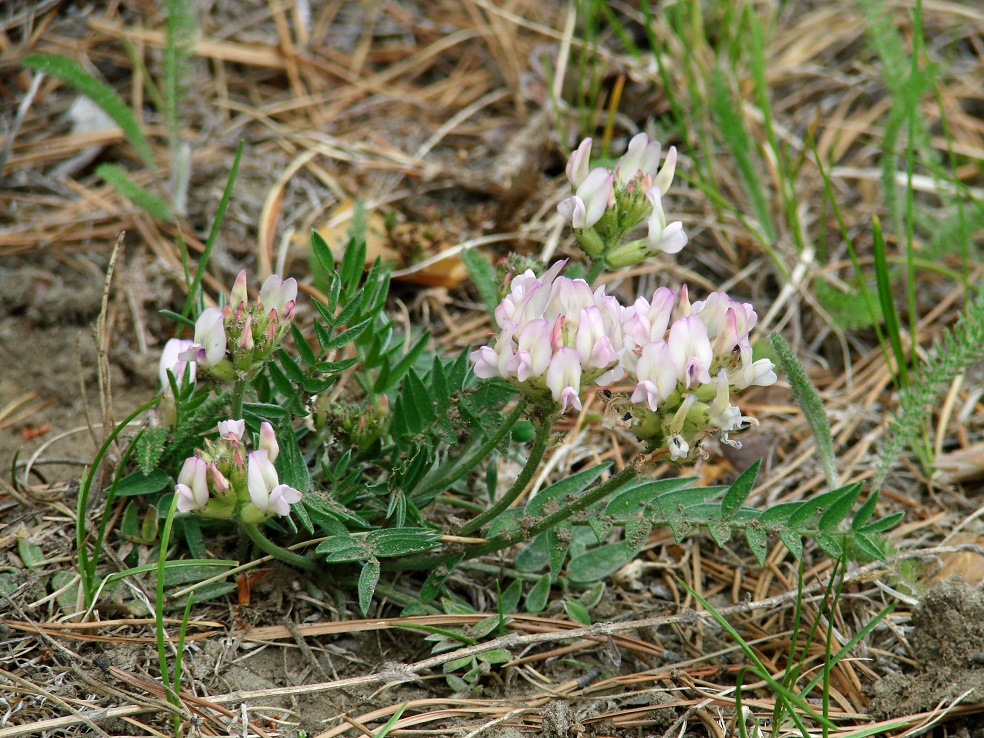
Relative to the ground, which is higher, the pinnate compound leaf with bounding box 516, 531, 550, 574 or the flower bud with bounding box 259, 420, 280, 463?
the flower bud with bounding box 259, 420, 280, 463

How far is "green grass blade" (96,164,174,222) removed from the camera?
280 cm

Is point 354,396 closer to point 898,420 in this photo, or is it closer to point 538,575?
point 538,575

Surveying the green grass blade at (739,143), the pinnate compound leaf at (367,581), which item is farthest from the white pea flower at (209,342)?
the green grass blade at (739,143)

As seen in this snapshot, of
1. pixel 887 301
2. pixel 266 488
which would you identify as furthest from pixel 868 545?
pixel 266 488

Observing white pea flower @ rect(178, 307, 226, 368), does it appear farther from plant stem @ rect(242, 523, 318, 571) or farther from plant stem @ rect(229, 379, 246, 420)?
plant stem @ rect(242, 523, 318, 571)

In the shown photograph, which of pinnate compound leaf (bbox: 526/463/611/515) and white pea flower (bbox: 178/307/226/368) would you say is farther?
pinnate compound leaf (bbox: 526/463/611/515)

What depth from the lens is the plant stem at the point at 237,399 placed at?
Answer: 1923 millimetres

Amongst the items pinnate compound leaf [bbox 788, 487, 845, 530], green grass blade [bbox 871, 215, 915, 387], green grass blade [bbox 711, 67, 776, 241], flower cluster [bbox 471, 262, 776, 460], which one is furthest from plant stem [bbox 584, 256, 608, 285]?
green grass blade [bbox 711, 67, 776, 241]

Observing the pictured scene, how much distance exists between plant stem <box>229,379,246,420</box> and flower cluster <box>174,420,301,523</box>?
13 cm

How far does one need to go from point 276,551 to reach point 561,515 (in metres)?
0.66

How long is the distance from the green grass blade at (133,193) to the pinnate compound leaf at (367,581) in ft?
5.18

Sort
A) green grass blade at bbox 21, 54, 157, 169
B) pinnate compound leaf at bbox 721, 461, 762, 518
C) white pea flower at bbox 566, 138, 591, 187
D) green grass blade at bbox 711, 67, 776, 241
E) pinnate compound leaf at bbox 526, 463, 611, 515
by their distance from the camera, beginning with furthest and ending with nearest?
green grass blade at bbox 711, 67, 776, 241, green grass blade at bbox 21, 54, 157, 169, pinnate compound leaf at bbox 526, 463, 611, 515, white pea flower at bbox 566, 138, 591, 187, pinnate compound leaf at bbox 721, 461, 762, 518

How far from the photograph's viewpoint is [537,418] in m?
1.78

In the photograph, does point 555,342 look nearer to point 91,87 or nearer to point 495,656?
point 495,656
